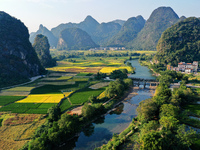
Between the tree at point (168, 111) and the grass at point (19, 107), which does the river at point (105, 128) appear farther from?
the grass at point (19, 107)

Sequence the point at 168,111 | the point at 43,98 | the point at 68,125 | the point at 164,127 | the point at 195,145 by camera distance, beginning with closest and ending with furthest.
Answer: the point at 195,145
the point at 164,127
the point at 68,125
the point at 168,111
the point at 43,98

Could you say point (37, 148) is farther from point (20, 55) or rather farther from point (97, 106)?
point (20, 55)

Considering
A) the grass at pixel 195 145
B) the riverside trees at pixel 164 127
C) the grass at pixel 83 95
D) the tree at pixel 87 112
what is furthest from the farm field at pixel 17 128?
the grass at pixel 195 145

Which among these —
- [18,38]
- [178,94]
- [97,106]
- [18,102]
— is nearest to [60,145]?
[97,106]

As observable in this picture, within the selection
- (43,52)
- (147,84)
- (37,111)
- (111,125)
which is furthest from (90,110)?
(43,52)

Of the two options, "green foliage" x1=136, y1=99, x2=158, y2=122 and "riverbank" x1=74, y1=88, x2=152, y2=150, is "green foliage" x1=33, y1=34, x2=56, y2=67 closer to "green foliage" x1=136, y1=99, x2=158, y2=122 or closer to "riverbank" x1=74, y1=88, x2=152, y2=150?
"riverbank" x1=74, y1=88, x2=152, y2=150

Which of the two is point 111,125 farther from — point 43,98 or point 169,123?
point 43,98

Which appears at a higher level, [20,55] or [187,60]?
[20,55]
